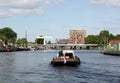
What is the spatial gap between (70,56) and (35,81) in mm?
34521

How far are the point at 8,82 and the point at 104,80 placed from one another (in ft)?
40.5

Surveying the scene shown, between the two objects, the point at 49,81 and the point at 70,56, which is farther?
the point at 70,56

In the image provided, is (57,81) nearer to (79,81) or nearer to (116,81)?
(79,81)

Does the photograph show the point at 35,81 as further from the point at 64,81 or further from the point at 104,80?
the point at 104,80

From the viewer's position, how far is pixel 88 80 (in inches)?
2158

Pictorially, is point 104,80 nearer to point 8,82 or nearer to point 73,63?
point 8,82

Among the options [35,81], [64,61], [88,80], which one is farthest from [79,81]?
[64,61]

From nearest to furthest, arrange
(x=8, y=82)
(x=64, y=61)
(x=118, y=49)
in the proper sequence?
(x=8, y=82) → (x=64, y=61) → (x=118, y=49)

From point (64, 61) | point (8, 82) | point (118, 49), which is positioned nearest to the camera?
point (8, 82)

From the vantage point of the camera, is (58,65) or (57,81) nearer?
(57,81)

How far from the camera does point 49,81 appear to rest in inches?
2117

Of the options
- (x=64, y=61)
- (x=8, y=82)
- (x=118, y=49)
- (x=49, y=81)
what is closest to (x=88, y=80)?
(x=49, y=81)

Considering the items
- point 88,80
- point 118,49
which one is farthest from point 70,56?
point 118,49

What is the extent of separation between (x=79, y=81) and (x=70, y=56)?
33.9m
